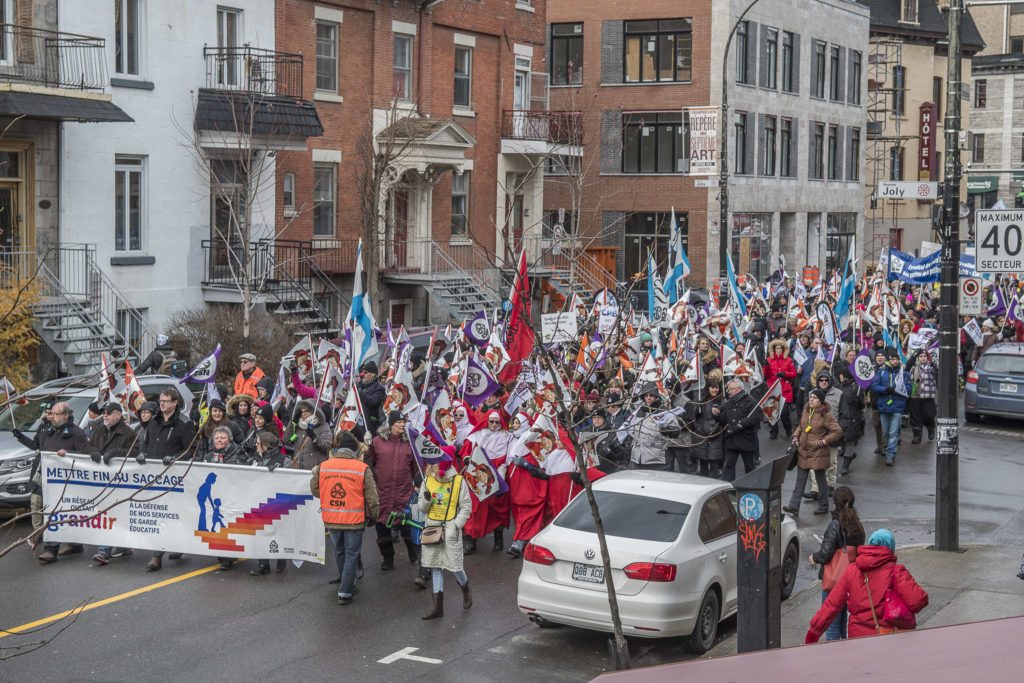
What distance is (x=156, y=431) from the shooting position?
14.4 metres

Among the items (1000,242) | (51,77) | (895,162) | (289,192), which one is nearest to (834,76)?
(895,162)

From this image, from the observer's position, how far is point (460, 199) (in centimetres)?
3550

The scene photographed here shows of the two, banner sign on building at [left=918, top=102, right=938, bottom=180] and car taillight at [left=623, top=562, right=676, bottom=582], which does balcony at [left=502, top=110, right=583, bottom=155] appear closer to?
car taillight at [left=623, top=562, right=676, bottom=582]

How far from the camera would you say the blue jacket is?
66.3 ft

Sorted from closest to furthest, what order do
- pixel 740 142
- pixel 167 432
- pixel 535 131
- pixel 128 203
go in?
pixel 167 432 → pixel 128 203 → pixel 535 131 → pixel 740 142

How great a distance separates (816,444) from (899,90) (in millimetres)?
51179

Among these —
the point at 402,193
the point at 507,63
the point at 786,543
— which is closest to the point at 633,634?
the point at 786,543

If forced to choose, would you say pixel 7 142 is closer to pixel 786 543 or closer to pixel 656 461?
pixel 656 461

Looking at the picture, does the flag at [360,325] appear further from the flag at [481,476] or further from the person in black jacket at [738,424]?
the person in black jacket at [738,424]

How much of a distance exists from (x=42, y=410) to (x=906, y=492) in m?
11.4

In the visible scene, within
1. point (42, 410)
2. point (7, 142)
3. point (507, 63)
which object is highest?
point (507, 63)

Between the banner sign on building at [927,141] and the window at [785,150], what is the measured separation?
12325 mm

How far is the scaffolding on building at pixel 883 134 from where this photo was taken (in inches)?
2457

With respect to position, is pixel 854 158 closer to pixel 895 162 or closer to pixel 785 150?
pixel 895 162
